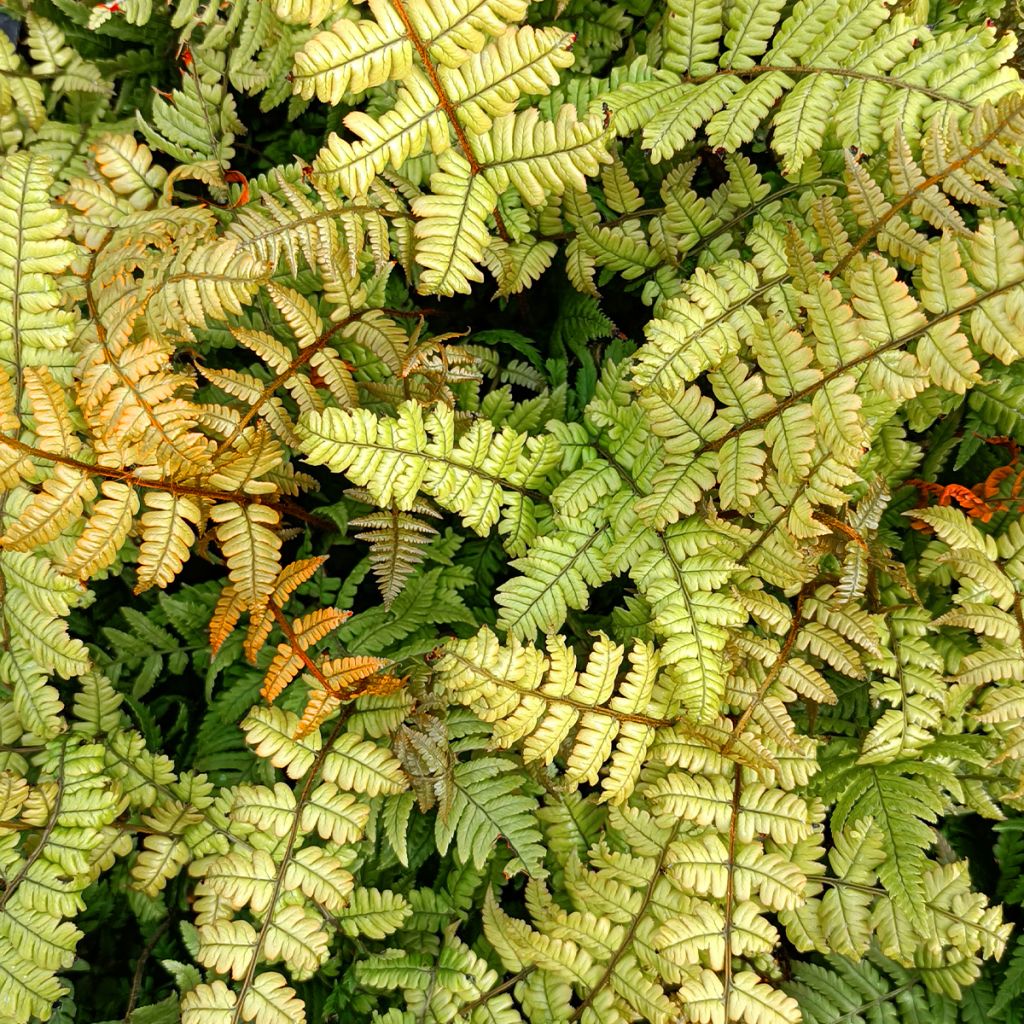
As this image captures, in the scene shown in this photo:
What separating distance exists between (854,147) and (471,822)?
2.17m

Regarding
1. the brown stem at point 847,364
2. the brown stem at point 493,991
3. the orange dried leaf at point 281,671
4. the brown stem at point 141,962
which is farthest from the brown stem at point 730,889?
the brown stem at point 141,962

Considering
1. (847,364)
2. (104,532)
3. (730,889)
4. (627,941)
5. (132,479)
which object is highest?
(847,364)

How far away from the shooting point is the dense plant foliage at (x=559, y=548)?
6.86 feet

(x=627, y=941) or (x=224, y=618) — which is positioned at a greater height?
(x=224, y=618)

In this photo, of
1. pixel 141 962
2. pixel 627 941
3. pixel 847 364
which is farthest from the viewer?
pixel 141 962

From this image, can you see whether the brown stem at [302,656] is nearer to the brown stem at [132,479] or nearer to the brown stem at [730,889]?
the brown stem at [132,479]

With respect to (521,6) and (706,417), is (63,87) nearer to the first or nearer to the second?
(521,6)

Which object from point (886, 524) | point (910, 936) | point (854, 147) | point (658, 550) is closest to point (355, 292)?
point (658, 550)

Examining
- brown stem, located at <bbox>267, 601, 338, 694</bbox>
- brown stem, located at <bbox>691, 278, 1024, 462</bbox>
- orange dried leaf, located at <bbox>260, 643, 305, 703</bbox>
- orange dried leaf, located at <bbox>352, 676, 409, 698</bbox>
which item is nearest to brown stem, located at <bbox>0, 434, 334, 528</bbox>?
brown stem, located at <bbox>267, 601, 338, 694</bbox>

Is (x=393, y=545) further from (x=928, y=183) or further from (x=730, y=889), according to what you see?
(x=928, y=183)

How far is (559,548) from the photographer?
2.33m

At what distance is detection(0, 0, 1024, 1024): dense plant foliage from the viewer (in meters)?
2.09

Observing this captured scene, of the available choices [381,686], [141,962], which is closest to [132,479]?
[381,686]

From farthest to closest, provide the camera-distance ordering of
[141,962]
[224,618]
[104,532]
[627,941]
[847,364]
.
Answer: [141,962], [224,618], [627,941], [104,532], [847,364]
